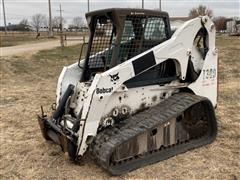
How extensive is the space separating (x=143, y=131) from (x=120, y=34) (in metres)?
1.28

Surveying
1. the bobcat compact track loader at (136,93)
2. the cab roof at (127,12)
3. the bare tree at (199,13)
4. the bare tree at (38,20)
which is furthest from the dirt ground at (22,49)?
the bare tree at (38,20)

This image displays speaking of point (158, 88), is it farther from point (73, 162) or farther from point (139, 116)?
point (73, 162)

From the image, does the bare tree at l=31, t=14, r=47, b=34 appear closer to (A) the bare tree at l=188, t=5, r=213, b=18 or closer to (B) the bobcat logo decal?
(A) the bare tree at l=188, t=5, r=213, b=18

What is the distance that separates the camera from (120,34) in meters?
4.96

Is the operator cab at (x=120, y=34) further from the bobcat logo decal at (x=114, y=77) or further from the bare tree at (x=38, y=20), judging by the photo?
the bare tree at (x=38, y=20)

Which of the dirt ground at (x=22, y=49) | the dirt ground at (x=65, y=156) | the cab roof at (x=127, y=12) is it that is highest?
the cab roof at (x=127, y=12)

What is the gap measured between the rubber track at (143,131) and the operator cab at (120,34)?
816mm

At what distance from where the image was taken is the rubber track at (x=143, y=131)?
4.64 meters

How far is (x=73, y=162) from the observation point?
16.2 feet

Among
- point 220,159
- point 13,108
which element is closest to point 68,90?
point 220,159

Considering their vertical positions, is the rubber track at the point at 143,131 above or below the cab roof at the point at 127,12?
below

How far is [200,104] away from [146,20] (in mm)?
1452

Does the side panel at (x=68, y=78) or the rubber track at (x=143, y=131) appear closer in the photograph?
the rubber track at (x=143, y=131)

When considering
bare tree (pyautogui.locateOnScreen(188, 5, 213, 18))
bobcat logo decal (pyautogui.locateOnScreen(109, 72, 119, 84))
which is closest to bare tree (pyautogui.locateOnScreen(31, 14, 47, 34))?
bare tree (pyautogui.locateOnScreen(188, 5, 213, 18))
